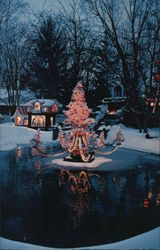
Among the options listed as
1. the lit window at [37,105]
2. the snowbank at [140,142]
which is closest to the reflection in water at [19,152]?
the snowbank at [140,142]

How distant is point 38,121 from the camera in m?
27.9

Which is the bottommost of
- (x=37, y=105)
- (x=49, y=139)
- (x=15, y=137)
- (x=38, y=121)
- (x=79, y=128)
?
(x=49, y=139)

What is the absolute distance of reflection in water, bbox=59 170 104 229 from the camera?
7.39 metres

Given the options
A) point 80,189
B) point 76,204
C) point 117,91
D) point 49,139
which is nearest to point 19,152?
point 49,139

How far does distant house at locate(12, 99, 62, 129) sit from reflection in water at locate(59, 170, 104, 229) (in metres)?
16.6

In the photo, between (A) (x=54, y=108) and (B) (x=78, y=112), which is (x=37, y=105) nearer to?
(A) (x=54, y=108)

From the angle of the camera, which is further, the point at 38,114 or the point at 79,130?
the point at 38,114

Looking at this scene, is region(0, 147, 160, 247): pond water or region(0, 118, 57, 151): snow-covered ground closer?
region(0, 147, 160, 247): pond water

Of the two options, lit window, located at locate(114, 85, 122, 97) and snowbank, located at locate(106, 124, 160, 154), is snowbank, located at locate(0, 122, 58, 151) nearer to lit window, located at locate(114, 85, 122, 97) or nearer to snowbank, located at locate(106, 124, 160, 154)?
snowbank, located at locate(106, 124, 160, 154)

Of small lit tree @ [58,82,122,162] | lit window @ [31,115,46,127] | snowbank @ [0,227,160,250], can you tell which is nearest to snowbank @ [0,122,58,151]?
lit window @ [31,115,46,127]

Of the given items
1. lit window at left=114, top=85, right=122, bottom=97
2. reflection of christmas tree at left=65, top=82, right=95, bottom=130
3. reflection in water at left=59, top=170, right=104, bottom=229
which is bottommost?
reflection in water at left=59, top=170, right=104, bottom=229

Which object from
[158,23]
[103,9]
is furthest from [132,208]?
[103,9]

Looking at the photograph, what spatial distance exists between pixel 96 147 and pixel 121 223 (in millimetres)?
7559

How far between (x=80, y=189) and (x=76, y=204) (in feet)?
5.05
